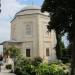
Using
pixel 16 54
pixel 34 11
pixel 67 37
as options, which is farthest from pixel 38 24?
pixel 67 37

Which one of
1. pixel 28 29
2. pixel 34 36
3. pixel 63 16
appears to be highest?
pixel 28 29

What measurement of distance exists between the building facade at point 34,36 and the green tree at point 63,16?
3649cm

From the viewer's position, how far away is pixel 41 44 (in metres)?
56.8

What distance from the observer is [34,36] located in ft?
188

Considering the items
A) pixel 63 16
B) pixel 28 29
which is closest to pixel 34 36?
pixel 28 29

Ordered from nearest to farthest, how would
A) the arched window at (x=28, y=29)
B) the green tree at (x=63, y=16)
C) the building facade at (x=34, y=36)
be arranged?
the green tree at (x=63, y=16)
the building facade at (x=34, y=36)
the arched window at (x=28, y=29)

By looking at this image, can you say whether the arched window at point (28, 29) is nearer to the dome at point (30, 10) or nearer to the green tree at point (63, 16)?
the dome at point (30, 10)

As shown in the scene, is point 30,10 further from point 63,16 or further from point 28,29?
point 63,16

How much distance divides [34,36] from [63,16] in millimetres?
39003

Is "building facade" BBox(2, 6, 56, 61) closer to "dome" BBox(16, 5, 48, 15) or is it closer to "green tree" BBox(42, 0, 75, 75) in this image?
"dome" BBox(16, 5, 48, 15)

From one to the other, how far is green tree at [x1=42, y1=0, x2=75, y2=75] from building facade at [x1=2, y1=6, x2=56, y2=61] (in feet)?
120

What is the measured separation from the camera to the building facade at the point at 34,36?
56.9m

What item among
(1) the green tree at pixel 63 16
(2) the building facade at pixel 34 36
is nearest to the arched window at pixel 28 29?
(2) the building facade at pixel 34 36

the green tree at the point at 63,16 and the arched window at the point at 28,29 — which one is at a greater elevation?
the arched window at the point at 28,29
